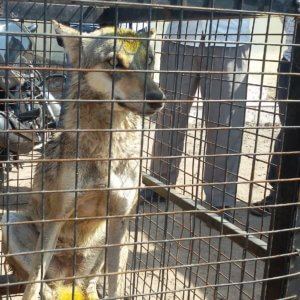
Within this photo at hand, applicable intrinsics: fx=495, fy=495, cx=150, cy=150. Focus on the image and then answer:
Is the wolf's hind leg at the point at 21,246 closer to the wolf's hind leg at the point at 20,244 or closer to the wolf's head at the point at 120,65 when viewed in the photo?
the wolf's hind leg at the point at 20,244

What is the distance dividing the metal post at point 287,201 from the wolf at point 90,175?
2.39 feet

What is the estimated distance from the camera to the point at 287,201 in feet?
7.32

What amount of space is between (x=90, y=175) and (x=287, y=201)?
1.28 m

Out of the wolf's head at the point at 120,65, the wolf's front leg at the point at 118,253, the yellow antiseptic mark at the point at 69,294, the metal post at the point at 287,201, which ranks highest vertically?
the wolf's head at the point at 120,65

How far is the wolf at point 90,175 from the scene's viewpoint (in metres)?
2.76

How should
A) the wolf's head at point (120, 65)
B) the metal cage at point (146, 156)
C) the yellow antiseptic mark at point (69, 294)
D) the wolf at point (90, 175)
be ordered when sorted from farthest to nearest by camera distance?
1. the yellow antiseptic mark at point (69, 294)
2. the wolf at point (90, 175)
3. the wolf's head at point (120, 65)
4. the metal cage at point (146, 156)

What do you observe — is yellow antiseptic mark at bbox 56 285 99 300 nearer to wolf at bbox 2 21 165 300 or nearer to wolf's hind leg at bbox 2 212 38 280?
wolf at bbox 2 21 165 300

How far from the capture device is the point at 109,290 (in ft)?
10.8

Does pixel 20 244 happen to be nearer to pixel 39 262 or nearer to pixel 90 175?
pixel 39 262

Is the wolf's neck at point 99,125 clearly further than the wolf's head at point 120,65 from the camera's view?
Yes

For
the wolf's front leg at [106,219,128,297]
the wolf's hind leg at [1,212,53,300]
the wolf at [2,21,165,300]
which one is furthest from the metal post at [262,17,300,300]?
the wolf's hind leg at [1,212,53,300]

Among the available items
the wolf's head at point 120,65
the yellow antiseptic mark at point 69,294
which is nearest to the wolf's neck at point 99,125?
the wolf's head at point 120,65

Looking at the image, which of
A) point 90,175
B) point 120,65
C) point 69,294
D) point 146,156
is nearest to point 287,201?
point 120,65

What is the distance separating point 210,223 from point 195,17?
1118mm
